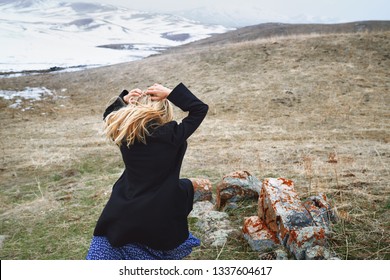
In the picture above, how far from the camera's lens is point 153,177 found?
2408mm

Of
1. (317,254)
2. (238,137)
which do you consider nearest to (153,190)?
(317,254)

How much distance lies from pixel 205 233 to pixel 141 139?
2196 millimetres

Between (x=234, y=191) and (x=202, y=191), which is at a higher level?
(x=234, y=191)

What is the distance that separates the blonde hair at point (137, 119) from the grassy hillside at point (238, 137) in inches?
75.4

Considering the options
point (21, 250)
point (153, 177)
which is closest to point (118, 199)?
point (153, 177)

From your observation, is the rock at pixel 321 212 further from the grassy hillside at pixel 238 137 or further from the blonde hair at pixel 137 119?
the blonde hair at pixel 137 119

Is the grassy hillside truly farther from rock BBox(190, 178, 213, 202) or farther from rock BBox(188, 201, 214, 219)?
rock BBox(190, 178, 213, 202)

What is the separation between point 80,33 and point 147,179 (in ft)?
242

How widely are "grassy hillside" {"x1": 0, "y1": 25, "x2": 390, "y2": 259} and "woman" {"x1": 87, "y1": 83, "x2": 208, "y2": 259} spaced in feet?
4.29

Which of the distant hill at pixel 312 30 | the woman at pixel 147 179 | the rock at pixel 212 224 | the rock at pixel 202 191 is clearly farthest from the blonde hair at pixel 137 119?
the distant hill at pixel 312 30

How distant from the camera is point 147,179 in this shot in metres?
2.41

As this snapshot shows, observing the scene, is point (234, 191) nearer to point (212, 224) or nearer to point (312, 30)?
point (212, 224)

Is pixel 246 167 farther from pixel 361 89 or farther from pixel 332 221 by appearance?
pixel 361 89

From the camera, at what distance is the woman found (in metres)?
2.38
